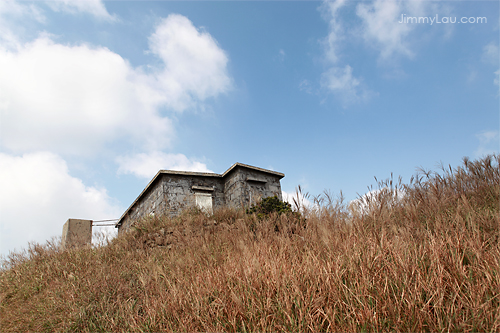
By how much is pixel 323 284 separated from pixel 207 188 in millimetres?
12417

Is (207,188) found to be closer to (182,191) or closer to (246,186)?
(182,191)

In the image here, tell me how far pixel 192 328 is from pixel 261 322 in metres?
0.84

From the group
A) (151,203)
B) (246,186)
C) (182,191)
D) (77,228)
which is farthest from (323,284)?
(77,228)

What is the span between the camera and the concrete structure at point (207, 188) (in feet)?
44.9

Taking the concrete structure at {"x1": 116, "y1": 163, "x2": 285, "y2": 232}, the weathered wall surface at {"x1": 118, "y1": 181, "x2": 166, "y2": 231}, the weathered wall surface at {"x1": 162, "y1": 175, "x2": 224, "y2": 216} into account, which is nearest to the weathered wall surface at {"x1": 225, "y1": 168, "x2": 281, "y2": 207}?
the concrete structure at {"x1": 116, "y1": 163, "x2": 285, "y2": 232}

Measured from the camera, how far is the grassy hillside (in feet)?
7.74

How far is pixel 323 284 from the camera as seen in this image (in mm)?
2781

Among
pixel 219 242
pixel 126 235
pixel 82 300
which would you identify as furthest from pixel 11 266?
pixel 219 242

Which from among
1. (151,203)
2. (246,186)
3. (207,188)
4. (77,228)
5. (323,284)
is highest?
(207,188)

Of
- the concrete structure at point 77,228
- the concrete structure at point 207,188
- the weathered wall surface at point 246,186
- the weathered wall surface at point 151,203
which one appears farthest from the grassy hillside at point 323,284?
the concrete structure at point 77,228

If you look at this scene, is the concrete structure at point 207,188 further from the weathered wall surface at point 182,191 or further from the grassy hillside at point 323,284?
the grassy hillside at point 323,284

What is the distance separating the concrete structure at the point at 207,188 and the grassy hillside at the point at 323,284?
7618 mm

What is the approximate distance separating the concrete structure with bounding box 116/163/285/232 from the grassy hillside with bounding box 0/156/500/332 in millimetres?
7618

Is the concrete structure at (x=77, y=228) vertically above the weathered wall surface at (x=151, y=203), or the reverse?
the weathered wall surface at (x=151, y=203)
